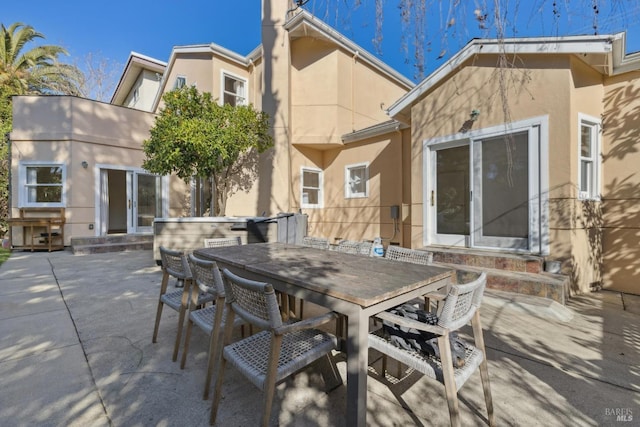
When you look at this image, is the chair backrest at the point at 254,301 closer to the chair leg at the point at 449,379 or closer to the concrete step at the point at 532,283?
the chair leg at the point at 449,379

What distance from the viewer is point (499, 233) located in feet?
15.9

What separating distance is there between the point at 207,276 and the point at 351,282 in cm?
118

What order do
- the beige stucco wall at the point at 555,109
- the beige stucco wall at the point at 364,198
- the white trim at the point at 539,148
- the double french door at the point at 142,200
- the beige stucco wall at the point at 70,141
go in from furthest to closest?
the double french door at the point at 142,200, the beige stucco wall at the point at 70,141, the beige stucco wall at the point at 364,198, the white trim at the point at 539,148, the beige stucco wall at the point at 555,109

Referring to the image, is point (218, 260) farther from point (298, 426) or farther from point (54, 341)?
point (54, 341)

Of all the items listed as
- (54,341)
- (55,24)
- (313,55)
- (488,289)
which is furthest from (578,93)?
(55,24)

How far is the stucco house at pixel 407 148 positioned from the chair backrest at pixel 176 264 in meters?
3.15

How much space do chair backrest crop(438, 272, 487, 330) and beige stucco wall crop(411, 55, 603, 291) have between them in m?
3.10

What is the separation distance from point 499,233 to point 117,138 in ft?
37.0

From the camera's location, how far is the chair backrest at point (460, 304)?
159cm

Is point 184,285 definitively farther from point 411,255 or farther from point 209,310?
point 411,255

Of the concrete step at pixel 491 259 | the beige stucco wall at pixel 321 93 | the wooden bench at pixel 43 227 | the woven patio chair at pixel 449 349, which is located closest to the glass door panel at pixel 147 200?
the wooden bench at pixel 43 227

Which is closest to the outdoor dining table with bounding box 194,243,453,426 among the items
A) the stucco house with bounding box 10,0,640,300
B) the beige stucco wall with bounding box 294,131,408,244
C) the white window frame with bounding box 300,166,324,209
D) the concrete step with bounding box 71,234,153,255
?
the stucco house with bounding box 10,0,640,300

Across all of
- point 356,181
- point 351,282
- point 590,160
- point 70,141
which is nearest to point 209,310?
point 351,282

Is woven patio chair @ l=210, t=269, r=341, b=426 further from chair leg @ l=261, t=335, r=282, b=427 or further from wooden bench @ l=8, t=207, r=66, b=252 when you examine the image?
wooden bench @ l=8, t=207, r=66, b=252
